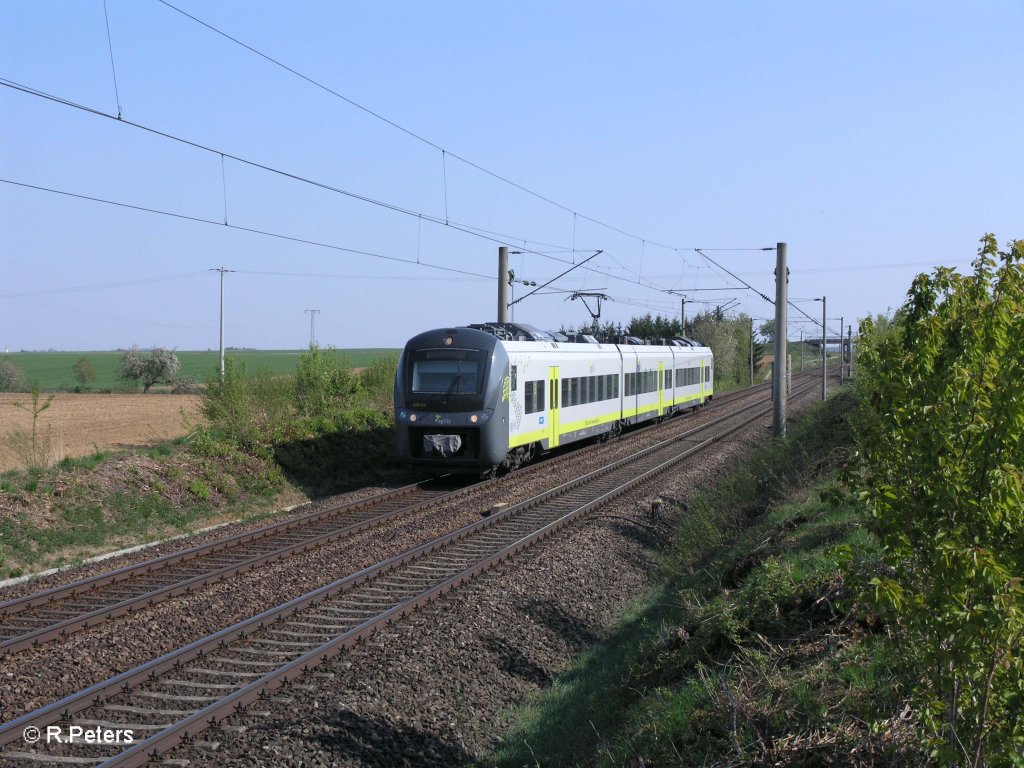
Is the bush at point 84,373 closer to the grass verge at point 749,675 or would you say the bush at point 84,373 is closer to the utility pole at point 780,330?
the utility pole at point 780,330

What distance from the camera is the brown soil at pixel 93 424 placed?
20594 millimetres

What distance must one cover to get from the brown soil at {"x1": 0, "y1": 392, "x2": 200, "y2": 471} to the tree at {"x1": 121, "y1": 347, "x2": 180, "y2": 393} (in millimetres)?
14849

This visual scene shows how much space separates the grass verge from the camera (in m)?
5.16

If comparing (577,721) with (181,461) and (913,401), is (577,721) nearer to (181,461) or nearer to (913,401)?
(913,401)

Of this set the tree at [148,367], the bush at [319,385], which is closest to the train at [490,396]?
the bush at [319,385]

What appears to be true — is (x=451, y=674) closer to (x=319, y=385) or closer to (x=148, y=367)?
(x=319, y=385)

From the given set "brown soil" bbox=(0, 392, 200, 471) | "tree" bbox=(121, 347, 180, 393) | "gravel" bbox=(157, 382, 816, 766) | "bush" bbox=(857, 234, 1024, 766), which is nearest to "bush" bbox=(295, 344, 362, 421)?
"brown soil" bbox=(0, 392, 200, 471)

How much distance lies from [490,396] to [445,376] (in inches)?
41.8

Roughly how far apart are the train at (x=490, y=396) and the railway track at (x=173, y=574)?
1.62 meters

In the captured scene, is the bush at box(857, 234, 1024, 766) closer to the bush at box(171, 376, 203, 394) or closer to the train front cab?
the train front cab

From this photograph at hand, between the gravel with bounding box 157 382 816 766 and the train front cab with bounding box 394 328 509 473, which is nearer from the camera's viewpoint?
the gravel with bounding box 157 382 816 766

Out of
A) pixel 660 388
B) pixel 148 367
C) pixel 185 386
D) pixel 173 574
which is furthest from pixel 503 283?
pixel 148 367

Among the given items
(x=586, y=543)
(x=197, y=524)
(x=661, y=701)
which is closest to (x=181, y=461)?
(x=197, y=524)

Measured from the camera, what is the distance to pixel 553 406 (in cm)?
2208
